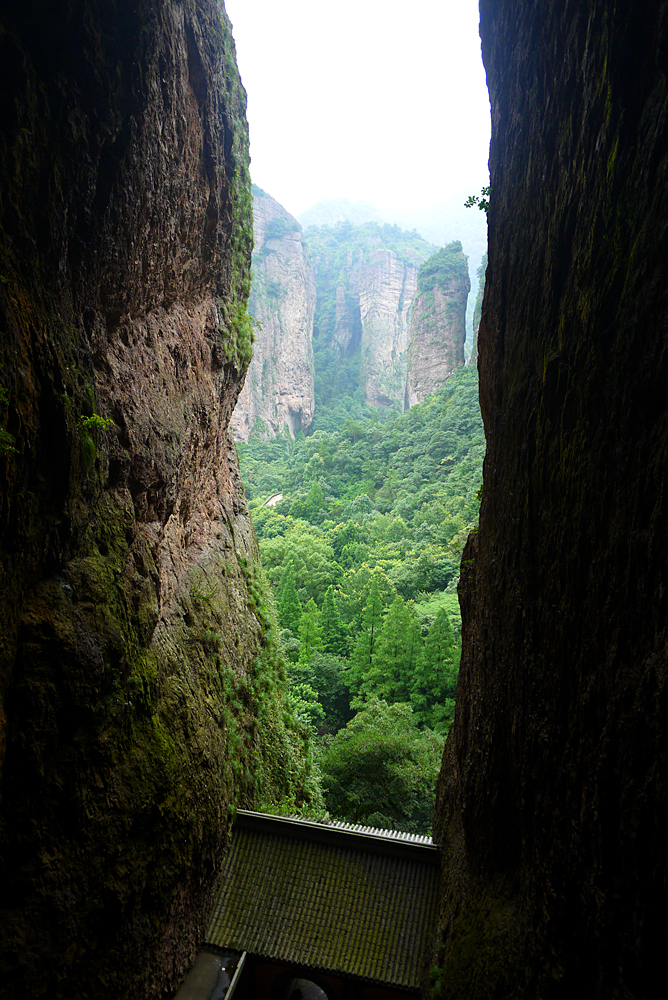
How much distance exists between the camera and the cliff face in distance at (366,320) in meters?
90.6

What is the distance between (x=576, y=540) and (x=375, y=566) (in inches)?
1180

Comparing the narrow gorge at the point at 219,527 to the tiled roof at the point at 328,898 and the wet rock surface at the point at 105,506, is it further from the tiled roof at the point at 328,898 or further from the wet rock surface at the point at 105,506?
the tiled roof at the point at 328,898

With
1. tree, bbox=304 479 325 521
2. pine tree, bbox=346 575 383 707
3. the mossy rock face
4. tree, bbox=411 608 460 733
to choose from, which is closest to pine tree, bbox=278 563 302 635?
pine tree, bbox=346 575 383 707

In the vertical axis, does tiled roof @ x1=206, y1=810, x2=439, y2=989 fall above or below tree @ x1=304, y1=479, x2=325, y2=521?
below

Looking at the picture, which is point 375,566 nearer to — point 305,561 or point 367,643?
point 305,561

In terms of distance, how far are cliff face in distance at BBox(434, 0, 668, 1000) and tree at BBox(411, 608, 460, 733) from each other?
50.3ft

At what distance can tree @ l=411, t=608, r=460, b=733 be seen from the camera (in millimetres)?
23250

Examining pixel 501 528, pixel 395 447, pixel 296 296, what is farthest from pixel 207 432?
pixel 296 296

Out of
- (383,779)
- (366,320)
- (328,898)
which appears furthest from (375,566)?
(366,320)

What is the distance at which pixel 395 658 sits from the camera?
24.9 m

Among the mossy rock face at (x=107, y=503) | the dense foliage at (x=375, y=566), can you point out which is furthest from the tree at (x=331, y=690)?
the mossy rock face at (x=107, y=503)

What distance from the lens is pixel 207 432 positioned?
14.2m

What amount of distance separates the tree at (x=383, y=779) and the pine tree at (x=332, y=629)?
10865 mm

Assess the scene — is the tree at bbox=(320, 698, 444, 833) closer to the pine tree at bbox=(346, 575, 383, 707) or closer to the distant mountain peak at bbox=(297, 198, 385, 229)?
the pine tree at bbox=(346, 575, 383, 707)
